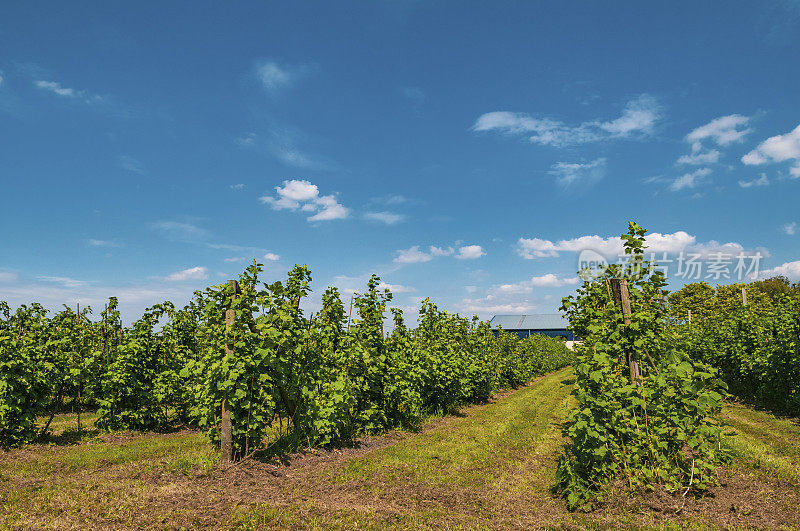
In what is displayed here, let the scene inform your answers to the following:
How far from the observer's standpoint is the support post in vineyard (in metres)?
6.18

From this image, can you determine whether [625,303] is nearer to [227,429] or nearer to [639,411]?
[639,411]

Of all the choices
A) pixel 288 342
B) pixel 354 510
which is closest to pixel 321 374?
pixel 288 342

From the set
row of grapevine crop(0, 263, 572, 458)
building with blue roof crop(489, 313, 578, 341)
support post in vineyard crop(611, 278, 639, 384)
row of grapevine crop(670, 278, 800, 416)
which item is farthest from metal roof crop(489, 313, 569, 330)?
support post in vineyard crop(611, 278, 639, 384)

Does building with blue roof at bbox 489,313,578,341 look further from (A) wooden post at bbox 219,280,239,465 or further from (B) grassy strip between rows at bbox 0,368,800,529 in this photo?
(A) wooden post at bbox 219,280,239,465

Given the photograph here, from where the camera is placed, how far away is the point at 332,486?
6.78 m

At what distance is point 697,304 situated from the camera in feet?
195

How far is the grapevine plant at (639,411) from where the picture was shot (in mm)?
5723

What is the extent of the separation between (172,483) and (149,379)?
6.13 m

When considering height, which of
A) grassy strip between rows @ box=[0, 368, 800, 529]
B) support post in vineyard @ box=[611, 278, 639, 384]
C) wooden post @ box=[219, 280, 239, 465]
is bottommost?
grassy strip between rows @ box=[0, 368, 800, 529]

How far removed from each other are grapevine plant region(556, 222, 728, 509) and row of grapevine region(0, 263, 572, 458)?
458 cm

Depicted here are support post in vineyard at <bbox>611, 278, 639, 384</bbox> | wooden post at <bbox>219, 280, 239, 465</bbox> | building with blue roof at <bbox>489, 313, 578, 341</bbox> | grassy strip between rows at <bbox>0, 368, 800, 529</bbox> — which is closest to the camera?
grassy strip between rows at <bbox>0, 368, 800, 529</bbox>

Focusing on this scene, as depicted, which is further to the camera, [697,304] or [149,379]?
[697,304]

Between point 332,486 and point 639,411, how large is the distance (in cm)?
454

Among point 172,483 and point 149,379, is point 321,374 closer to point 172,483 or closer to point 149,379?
point 172,483
